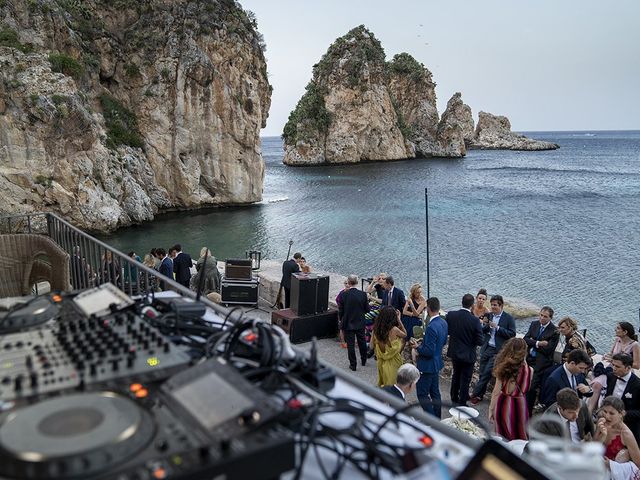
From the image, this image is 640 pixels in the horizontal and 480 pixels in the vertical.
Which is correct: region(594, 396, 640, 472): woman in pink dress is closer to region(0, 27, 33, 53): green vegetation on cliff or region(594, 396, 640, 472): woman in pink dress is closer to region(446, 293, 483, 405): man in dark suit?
region(446, 293, 483, 405): man in dark suit

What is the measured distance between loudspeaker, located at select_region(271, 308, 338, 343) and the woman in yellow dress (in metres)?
2.94

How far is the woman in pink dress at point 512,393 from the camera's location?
6.15 meters

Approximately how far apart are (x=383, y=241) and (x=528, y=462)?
3347cm

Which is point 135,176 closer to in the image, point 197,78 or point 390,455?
point 197,78

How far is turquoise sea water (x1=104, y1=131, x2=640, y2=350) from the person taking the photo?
23.9 m

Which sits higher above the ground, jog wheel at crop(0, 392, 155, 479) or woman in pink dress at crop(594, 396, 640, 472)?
jog wheel at crop(0, 392, 155, 479)

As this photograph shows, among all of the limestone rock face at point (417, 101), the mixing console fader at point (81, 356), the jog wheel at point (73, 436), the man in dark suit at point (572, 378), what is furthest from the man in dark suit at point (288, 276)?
the limestone rock face at point (417, 101)

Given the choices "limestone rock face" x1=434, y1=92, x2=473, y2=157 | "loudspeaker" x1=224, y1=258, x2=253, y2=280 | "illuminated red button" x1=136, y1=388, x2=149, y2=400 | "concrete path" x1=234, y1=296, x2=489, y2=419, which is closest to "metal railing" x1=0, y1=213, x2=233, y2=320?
"concrete path" x1=234, y1=296, x2=489, y2=419

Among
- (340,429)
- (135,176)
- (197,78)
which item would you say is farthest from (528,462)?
(197,78)

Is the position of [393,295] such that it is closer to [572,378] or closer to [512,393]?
[572,378]

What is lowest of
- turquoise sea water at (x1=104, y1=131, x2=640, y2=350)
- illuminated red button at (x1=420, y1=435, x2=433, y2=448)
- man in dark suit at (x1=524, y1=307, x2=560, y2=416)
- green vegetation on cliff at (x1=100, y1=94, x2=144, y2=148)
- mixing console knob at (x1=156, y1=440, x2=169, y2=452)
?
turquoise sea water at (x1=104, y1=131, x2=640, y2=350)

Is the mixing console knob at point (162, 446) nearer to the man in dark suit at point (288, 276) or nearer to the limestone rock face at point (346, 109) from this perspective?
the man in dark suit at point (288, 276)

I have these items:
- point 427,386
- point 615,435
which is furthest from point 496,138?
point 615,435

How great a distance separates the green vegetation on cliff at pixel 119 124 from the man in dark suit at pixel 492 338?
32732 mm
